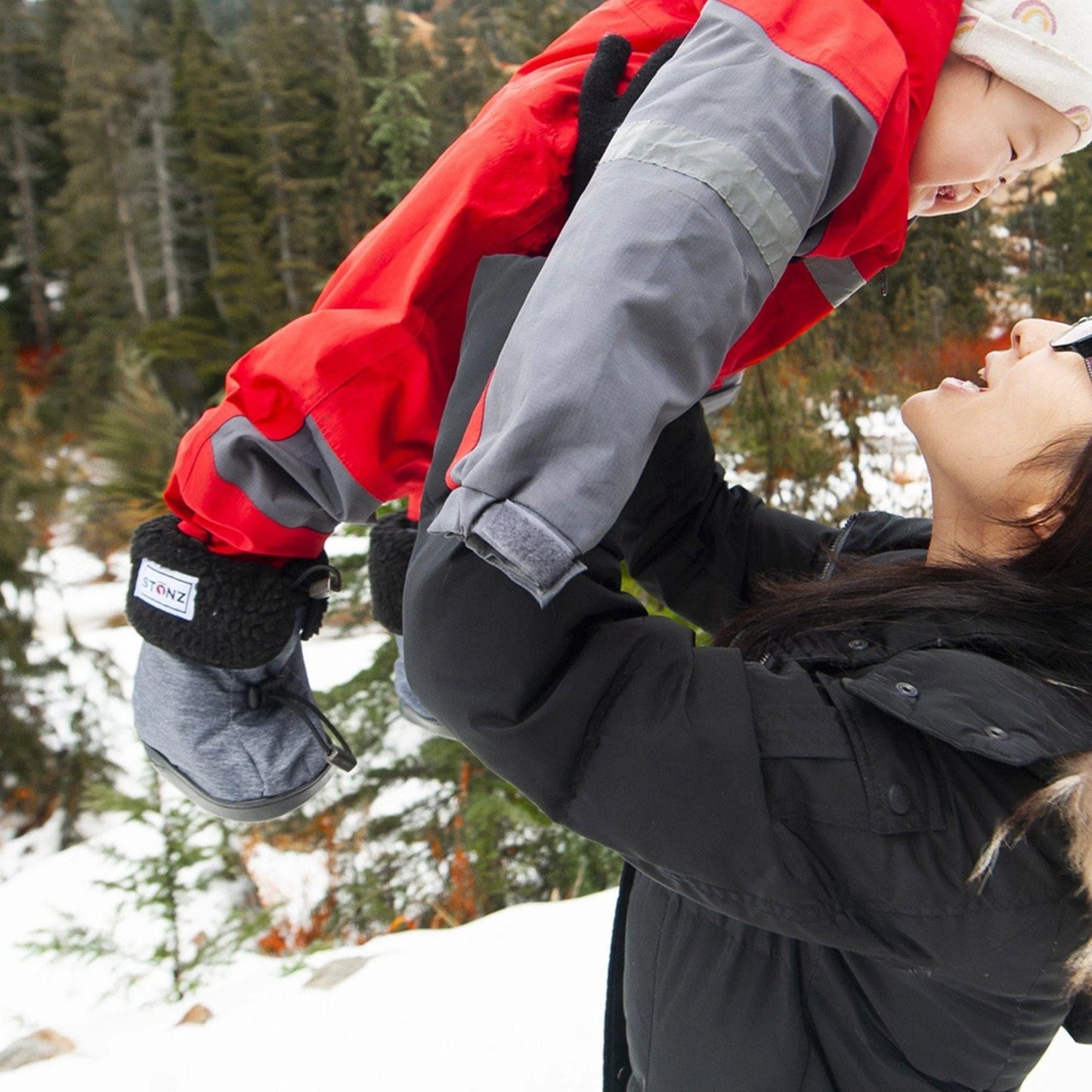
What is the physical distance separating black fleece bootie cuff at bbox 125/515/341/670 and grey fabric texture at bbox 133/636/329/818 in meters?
0.04

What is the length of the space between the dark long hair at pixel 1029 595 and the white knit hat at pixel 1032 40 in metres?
0.38

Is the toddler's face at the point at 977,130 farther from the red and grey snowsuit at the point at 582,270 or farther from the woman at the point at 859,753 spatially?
the woman at the point at 859,753

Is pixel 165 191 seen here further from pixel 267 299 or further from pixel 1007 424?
pixel 1007 424

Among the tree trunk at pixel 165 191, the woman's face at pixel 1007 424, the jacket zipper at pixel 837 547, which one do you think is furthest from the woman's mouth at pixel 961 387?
the tree trunk at pixel 165 191

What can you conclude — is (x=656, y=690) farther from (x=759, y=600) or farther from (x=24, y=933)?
(x=24, y=933)

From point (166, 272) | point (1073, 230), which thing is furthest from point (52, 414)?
point (1073, 230)

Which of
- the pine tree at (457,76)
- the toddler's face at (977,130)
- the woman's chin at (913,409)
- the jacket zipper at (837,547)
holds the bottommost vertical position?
the pine tree at (457,76)

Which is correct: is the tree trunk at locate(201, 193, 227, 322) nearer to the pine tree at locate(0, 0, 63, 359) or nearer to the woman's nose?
the pine tree at locate(0, 0, 63, 359)

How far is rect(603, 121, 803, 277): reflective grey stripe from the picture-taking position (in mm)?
682

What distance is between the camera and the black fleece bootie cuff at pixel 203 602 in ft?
3.55

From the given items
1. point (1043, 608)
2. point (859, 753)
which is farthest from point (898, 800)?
point (1043, 608)

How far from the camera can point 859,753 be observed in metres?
0.74

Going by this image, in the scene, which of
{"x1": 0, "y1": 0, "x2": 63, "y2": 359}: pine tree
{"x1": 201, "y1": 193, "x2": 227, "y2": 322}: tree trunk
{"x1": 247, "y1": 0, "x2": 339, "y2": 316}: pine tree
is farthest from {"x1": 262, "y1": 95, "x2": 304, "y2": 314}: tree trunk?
{"x1": 0, "y1": 0, "x2": 63, "y2": 359}: pine tree

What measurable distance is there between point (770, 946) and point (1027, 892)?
Answer: 1.06ft
